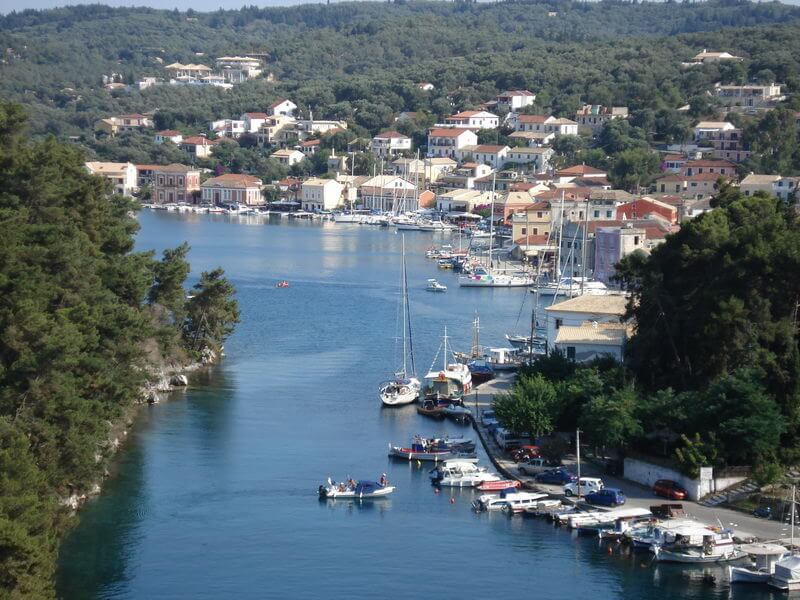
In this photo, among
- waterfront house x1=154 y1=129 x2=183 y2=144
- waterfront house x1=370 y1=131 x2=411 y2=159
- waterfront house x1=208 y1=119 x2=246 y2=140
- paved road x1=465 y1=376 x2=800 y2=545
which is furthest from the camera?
waterfront house x1=208 y1=119 x2=246 y2=140

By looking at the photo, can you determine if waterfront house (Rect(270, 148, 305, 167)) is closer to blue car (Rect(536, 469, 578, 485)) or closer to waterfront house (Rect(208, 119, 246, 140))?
waterfront house (Rect(208, 119, 246, 140))

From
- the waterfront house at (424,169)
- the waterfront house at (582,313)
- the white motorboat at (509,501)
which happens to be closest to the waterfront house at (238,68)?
the waterfront house at (424,169)

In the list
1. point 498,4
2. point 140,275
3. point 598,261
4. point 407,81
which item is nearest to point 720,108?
point 407,81

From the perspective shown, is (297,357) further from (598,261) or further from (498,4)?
(498,4)

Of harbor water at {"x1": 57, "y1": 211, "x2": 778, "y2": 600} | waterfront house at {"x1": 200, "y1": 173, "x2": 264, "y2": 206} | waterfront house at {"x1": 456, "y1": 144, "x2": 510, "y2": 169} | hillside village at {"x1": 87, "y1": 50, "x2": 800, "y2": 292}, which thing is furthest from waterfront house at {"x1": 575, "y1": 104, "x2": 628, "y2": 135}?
harbor water at {"x1": 57, "y1": 211, "x2": 778, "y2": 600}

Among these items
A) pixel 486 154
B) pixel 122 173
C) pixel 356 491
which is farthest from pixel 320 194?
pixel 356 491

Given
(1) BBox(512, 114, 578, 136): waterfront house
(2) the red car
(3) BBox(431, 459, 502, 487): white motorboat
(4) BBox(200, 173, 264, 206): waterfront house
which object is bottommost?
(3) BBox(431, 459, 502, 487): white motorboat

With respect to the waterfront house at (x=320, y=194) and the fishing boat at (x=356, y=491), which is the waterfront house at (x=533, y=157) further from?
the fishing boat at (x=356, y=491)
